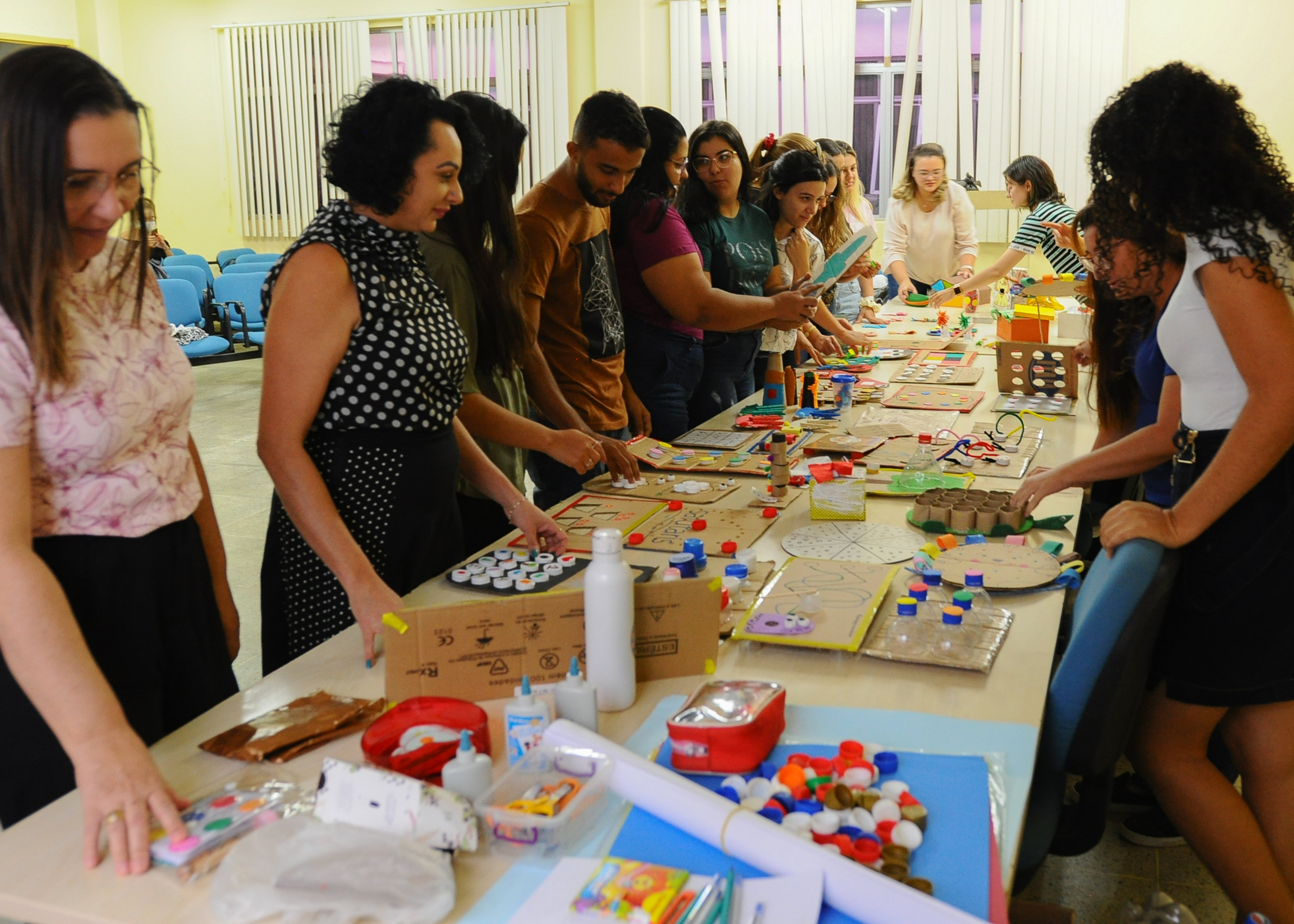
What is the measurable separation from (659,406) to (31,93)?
215 centimetres

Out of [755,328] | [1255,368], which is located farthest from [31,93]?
[755,328]

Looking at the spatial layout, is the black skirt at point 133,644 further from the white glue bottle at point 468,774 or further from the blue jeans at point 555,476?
the blue jeans at point 555,476

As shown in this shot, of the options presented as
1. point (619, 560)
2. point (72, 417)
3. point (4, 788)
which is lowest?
point (4, 788)

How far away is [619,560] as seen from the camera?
4.14 feet

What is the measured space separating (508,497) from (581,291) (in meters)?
0.86

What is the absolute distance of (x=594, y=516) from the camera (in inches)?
83.3

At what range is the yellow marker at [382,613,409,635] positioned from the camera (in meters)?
1.26

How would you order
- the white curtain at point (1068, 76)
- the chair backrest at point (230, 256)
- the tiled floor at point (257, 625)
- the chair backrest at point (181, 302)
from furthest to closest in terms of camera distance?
the chair backrest at point (230, 256), the white curtain at point (1068, 76), the chair backrest at point (181, 302), the tiled floor at point (257, 625)

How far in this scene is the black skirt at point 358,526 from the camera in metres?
1.72

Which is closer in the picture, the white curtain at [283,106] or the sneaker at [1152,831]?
the sneaker at [1152,831]

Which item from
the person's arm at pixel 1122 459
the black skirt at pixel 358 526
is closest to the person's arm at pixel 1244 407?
the person's arm at pixel 1122 459

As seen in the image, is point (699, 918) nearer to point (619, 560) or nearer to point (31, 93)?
point (619, 560)

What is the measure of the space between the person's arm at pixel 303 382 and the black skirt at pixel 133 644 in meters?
0.15

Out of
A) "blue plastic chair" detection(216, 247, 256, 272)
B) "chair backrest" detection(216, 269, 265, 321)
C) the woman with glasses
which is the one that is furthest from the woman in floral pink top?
"blue plastic chair" detection(216, 247, 256, 272)
